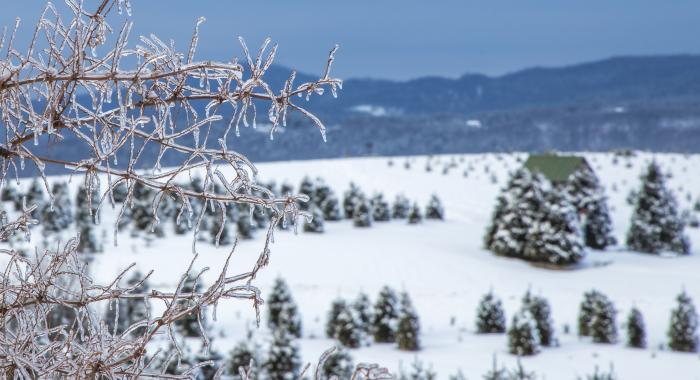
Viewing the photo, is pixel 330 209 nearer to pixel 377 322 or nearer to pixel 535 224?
pixel 535 224

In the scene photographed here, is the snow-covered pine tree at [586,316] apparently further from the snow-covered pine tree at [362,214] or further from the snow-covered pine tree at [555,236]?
the snow-covered pine tree at [362,214]

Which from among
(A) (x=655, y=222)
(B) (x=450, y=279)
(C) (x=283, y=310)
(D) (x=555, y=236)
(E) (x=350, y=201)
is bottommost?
(C) (x=283, y=310)

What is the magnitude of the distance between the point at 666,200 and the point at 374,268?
1204cm

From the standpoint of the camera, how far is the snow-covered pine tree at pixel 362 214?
104 feet

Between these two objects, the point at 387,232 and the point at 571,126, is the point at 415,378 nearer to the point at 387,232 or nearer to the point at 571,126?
the point at 387,232

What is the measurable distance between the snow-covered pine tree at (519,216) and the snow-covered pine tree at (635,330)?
939 centimetres

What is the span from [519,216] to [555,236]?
5.00 ft

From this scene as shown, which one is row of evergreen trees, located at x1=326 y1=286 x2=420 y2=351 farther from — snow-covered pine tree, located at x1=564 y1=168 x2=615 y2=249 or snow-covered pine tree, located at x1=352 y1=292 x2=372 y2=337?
snow-covered pine tree, located at x1=564 y1=168 x2=615 y2=249

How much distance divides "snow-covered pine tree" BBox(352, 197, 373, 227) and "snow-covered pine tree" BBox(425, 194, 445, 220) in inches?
112

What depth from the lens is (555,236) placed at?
88.7 feet

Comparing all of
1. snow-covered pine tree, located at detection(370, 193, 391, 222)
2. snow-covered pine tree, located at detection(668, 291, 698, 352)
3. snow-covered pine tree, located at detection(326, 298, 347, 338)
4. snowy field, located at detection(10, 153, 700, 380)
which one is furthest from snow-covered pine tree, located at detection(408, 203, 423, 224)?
snow-covered pine tree, located at detection(668, 291, 698, 352)

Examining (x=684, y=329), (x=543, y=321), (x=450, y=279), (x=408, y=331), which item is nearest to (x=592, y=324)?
(x=543, y=321)

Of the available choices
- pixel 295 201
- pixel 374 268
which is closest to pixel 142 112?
pixel 295 201

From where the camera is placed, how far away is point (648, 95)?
454ft
